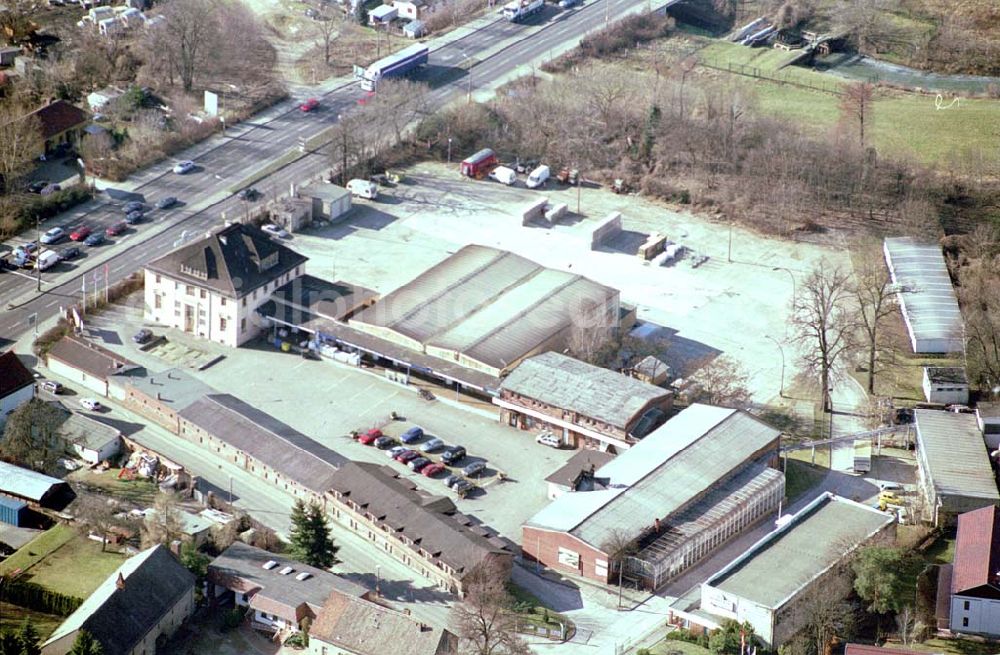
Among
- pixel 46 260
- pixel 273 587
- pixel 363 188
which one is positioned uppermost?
pixel 46 260

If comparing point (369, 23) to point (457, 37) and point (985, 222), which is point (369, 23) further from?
point (985, 222)

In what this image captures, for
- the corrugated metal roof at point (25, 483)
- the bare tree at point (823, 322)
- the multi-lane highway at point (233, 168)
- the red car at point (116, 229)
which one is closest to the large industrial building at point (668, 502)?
the bare tree at point (823, 322)

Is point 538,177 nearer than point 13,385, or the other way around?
point 13,385

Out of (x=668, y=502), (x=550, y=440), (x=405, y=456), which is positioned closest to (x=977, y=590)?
(x=668, y=502)

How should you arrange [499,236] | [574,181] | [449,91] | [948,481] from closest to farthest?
[948,481]
[499,236]
[574,181]
[449,91]

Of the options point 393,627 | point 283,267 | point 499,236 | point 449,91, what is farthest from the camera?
point 449,91

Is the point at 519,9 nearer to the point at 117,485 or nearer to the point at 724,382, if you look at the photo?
the point at 724,382

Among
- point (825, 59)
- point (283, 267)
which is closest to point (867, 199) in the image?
point (825, 59)
